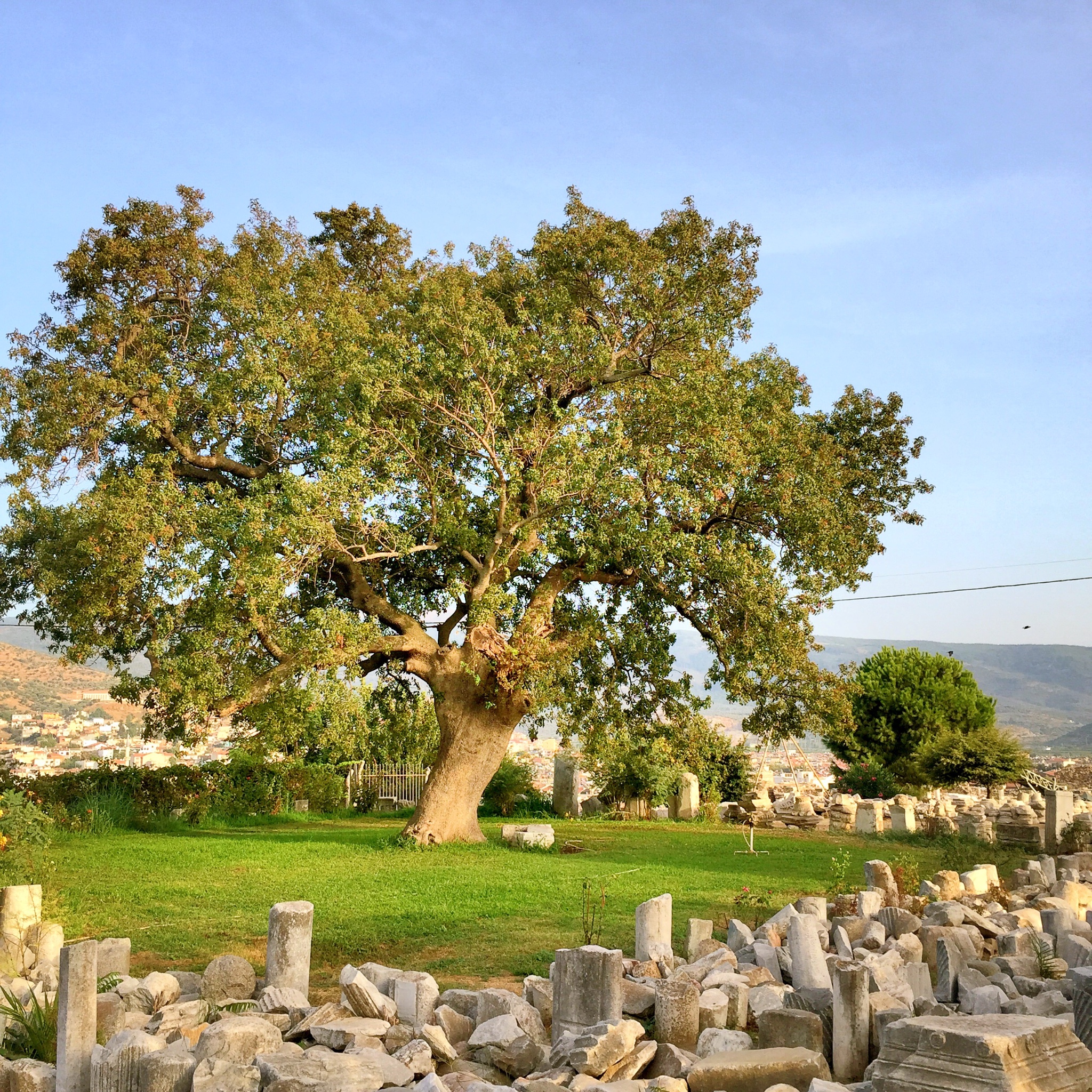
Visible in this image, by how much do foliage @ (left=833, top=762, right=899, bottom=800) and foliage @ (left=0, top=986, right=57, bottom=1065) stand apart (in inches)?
809

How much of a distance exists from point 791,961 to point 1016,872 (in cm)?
612

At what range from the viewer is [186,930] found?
8.08m

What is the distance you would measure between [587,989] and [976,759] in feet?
65.0

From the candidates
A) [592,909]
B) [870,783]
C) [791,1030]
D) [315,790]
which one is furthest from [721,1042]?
[870,783]

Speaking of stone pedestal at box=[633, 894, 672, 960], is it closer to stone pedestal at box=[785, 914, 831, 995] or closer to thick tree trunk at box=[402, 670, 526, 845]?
stone pedestal at box=[785, 914, 831, 995]

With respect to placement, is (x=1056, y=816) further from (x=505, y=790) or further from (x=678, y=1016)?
(x=678, y=1016)

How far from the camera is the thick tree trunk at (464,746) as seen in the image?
15438 mm

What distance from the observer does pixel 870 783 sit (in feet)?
77.1

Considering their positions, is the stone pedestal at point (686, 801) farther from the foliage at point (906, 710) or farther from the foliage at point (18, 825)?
the foliage at point (18, 825)

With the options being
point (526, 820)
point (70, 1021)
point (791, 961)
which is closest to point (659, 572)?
point (526, 820)

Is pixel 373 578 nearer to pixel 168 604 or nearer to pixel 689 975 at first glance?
pixel 168 604

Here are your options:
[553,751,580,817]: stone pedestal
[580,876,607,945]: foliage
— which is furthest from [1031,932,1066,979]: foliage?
[553,751,580,817]: stone pedestal

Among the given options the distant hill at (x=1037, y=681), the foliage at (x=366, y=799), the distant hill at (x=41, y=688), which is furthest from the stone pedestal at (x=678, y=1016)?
the distant hill at (x=1037, y=681)

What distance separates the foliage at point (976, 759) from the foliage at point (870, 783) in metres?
0.86
